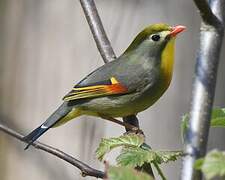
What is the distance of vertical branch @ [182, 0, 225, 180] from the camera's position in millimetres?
921

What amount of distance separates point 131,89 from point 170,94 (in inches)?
19.7

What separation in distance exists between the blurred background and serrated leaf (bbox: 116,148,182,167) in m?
1.62

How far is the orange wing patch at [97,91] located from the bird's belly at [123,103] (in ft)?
0.14

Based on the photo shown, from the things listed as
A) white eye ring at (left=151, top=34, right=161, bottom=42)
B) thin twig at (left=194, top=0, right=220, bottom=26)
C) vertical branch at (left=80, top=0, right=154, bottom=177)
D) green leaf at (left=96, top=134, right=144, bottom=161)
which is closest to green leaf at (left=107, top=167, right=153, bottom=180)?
thin twig at (left=194, top=0, right=220, bottom=26)

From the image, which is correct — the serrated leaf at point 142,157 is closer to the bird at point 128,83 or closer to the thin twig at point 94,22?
the thin twig at point 94,22

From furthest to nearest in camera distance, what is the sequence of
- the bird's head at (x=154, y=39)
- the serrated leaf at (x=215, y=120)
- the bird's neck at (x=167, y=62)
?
1. the bird's neck at (x=167, y=62)
2. the bird's head at (x=154, y=39)
3. the serrated leaf at (x=215, y=120)

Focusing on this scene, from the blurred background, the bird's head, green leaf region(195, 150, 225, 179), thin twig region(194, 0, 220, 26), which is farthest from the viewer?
the blurred background

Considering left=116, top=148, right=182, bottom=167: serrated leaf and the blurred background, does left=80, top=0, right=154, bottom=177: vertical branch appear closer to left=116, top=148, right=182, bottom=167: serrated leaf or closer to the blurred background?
the blurred background

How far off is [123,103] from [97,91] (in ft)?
0.38

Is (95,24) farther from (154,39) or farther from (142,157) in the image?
(142,157)

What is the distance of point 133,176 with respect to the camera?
0.90 meters

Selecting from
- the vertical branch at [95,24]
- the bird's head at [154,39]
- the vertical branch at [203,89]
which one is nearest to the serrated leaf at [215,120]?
the vertical branch at [203,89]

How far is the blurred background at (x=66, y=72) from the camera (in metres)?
2.94

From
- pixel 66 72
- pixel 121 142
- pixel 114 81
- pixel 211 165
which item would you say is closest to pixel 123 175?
pixel 211 165
